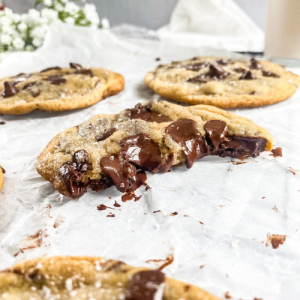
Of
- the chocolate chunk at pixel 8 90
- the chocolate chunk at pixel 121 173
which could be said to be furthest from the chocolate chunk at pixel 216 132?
the chocolate chunk at pixel 8 90

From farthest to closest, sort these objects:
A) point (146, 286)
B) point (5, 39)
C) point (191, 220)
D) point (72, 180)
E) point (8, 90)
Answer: point (5, 39) < point (8, 90) < point (72, 180) < point (191, 220) < point (146, 286)

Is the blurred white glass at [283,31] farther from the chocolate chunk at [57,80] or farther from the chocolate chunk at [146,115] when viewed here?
the chocolate chunk at [57,80]

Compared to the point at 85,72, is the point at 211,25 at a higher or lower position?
higher

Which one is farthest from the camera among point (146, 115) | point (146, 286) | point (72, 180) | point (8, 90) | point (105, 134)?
point (8, 90)

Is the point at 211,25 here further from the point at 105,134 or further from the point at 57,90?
the point at 105,134

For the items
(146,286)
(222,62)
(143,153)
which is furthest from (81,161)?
(222,62)

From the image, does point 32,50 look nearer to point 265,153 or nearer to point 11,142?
point 11,142

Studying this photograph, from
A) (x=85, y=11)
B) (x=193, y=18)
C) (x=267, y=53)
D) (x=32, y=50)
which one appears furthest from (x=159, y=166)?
(x=193, y=18)
